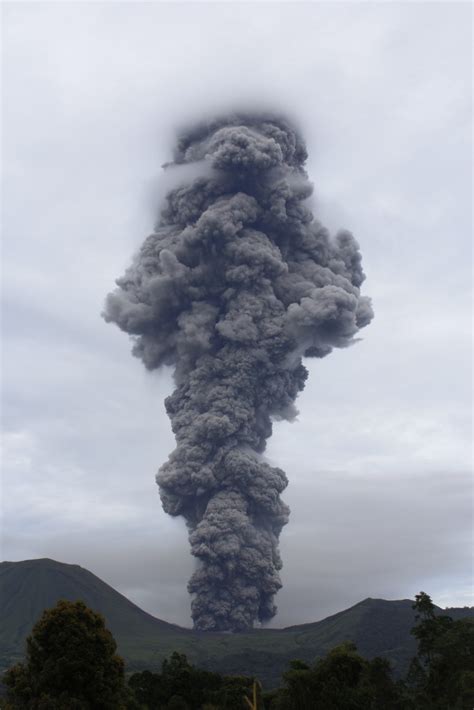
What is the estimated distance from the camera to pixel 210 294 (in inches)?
3575

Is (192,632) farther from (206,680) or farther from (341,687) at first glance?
(341,687)

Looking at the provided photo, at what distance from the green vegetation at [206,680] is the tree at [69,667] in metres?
0.04

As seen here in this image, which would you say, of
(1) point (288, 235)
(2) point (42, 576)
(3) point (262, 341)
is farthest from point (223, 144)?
(2) point (42, 576)

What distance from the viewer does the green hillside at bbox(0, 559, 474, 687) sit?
97812mm

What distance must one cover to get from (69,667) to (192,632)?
96.5 meters

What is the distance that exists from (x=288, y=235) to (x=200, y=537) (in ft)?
112

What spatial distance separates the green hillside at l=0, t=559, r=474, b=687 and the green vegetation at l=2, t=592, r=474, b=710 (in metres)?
34.2

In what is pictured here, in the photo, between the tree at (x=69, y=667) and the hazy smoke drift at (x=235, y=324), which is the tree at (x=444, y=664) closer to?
the tree at (x=69, y=667)

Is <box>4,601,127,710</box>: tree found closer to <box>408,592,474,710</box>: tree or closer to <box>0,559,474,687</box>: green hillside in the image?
<box>408,592,474,710</box>: tree

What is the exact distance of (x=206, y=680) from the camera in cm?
4838

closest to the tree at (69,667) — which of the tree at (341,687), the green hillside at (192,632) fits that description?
the tree at (341,687)

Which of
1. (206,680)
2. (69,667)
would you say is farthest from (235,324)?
(69,667)

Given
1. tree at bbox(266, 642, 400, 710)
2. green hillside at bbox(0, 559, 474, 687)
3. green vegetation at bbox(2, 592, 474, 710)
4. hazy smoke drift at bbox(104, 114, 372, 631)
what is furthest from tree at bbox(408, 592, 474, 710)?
hazy smoke drift at bbox(104, 114, 372, 631)

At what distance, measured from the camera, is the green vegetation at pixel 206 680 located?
34.5 meters
